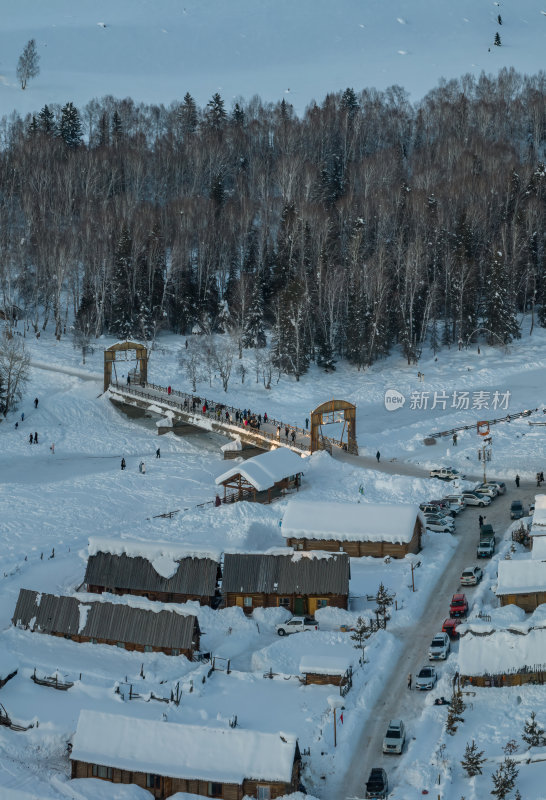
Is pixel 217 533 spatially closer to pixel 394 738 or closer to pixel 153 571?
pixel 153 571

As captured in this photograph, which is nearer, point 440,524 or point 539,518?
point 539,518

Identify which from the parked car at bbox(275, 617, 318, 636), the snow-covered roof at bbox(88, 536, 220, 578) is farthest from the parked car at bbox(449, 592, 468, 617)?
the snow-covered roof at bbox(88, 536, 220, 578)

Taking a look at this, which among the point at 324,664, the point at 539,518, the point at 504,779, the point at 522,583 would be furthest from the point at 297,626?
the point at 504,779

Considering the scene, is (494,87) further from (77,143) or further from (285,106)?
(77,143)

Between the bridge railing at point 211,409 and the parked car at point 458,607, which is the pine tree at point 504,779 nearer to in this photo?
the parked car at point 458,607

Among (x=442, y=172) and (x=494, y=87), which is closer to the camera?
(x=442, y=172)

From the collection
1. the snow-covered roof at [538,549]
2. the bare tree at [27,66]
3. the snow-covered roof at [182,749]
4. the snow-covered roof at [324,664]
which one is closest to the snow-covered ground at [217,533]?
the snow-covered roof at [324,664]

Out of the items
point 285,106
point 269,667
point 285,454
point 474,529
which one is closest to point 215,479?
point 285,454
